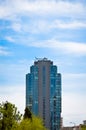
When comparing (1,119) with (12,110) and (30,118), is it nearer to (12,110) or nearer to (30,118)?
(12,110)

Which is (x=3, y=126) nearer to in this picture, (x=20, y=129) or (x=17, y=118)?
(x=17, y=118)

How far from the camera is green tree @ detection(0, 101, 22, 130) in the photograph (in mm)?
66500

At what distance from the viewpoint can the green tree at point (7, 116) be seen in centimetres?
6650

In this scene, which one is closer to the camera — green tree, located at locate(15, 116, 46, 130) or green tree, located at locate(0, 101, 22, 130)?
green tree, located at locate(0, 101, 22, 130)

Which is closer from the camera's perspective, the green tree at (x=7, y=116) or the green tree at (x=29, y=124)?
the green tree at (x=7, y=116)

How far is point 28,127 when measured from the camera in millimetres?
83375

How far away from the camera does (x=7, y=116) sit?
66.9 m

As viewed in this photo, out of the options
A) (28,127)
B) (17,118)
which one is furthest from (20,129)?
(17,118)

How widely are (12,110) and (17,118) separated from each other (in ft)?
5.97

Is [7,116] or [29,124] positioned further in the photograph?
[29,124]

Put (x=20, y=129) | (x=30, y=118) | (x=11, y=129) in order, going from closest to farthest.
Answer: (x=11, y=129) → (x=20, y=129) → (x=30, y=118)

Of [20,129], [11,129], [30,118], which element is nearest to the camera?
[11,129]

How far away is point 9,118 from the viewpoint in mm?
67000

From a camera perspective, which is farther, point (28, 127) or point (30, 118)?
point (30, 118)
